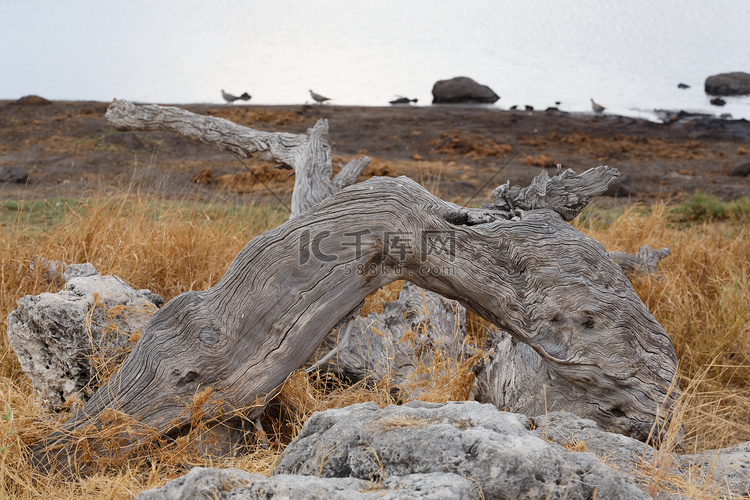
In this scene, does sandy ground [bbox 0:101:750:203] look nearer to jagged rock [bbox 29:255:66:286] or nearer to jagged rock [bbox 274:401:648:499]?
jagged rock [bbox 29:255:66:286]

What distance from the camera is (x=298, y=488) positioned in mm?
1760

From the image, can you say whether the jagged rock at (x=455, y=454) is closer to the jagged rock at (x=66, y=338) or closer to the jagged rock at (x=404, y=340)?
the jagged rock at (x=404, y=340)

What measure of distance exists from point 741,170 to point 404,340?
35.8ft

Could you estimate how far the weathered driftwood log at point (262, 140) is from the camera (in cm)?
421

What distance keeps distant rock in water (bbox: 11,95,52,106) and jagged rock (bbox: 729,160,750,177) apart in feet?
59.7

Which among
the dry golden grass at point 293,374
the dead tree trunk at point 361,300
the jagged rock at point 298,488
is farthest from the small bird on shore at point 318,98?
the jagged rock at point 298,488

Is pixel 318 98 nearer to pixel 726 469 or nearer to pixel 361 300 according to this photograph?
pixel 361 300

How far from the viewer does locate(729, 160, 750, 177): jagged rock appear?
38.7ft

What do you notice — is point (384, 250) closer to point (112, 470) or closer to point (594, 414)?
point (594, 414)

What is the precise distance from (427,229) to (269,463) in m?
1.27

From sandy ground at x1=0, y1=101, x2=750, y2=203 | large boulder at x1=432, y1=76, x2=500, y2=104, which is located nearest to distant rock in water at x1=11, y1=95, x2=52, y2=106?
sandy ground at x1=0, y1=101, x2=750, y2=203

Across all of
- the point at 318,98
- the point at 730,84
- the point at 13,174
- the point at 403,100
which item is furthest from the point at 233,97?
the point at 730,84

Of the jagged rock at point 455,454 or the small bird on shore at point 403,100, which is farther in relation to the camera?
the small bird on shore at point 403,100

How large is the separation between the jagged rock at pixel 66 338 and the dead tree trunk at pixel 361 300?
1.51 feet
